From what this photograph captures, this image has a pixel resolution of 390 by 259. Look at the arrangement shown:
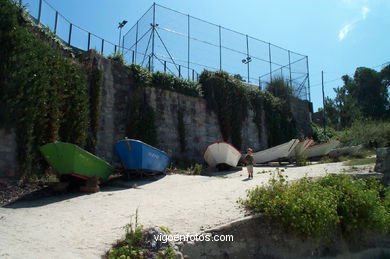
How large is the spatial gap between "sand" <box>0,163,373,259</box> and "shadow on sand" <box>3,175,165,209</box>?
0.02 m

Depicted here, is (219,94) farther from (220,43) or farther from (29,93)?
(29,93)

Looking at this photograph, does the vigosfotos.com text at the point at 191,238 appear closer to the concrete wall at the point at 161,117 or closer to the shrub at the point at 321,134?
the concrete wall at the point at 161,117

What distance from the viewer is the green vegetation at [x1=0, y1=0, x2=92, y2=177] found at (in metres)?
8.02

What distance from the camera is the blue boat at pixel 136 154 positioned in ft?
31.1

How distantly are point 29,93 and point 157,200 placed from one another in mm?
4889

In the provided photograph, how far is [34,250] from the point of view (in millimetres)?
3627

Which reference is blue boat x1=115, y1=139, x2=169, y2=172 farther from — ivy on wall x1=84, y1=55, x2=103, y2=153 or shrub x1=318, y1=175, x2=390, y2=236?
shrub x1=318, y1=175, x2=390, y2=236

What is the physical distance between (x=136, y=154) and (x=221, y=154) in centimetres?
417

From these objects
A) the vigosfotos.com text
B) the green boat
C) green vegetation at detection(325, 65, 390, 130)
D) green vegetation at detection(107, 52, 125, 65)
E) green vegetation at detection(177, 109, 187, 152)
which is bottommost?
the vigosfotos.com text

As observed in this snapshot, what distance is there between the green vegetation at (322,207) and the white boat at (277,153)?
7.69 m

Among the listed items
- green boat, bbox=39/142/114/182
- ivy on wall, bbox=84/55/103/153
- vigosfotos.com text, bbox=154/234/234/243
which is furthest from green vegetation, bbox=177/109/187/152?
vigosfotos.com text, bbox=154/234/234/243

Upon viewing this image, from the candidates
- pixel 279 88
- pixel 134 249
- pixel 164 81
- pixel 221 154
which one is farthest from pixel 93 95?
pixel 279 88

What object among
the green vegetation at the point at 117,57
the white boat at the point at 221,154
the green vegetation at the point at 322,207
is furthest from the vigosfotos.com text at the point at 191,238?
the green vegetation at the point at 117,57

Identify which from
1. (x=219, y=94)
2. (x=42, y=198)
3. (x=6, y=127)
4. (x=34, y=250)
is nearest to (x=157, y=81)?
(x=219, y=94)
